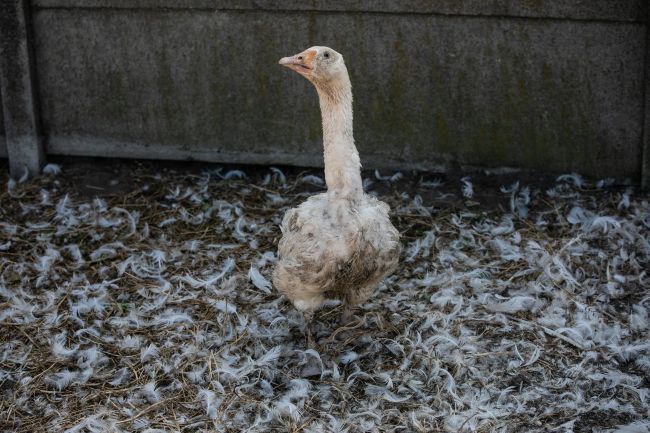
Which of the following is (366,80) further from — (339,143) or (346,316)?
(346,316)

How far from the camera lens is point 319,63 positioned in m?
4.46

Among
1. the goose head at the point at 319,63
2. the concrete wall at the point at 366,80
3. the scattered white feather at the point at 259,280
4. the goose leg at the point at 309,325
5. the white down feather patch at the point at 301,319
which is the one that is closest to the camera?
the white down feather patch at the point at 301,319

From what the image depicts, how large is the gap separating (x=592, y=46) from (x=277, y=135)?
236 cm

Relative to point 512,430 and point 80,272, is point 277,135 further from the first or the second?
point 512,430

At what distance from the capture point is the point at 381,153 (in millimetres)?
6594

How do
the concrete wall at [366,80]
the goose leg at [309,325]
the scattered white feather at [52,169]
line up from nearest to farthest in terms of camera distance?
the goose leg at [309,325]
the concrete wall at [366,80]
the scattered white feather at [52,169]

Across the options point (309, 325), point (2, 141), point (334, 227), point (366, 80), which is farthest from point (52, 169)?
point (334, 227)

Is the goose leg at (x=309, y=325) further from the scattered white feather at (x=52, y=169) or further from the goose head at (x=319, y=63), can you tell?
the scattered white feather at (x=52, y=169)

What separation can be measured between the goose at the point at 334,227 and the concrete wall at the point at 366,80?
1.86 metres

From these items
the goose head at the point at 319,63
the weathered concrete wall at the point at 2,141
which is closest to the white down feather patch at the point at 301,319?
the weathered concrete wall at the point at 2,141

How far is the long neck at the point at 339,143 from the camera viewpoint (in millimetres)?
4547

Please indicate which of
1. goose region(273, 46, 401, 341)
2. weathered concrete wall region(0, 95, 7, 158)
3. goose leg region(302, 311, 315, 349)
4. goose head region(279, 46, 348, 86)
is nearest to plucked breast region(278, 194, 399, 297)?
goose region(273, 46, 401, 341)

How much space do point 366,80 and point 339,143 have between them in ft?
6.37

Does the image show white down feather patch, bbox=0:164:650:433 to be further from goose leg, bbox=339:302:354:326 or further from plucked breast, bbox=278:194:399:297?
plucked breast, bbox=278:194:399:297
